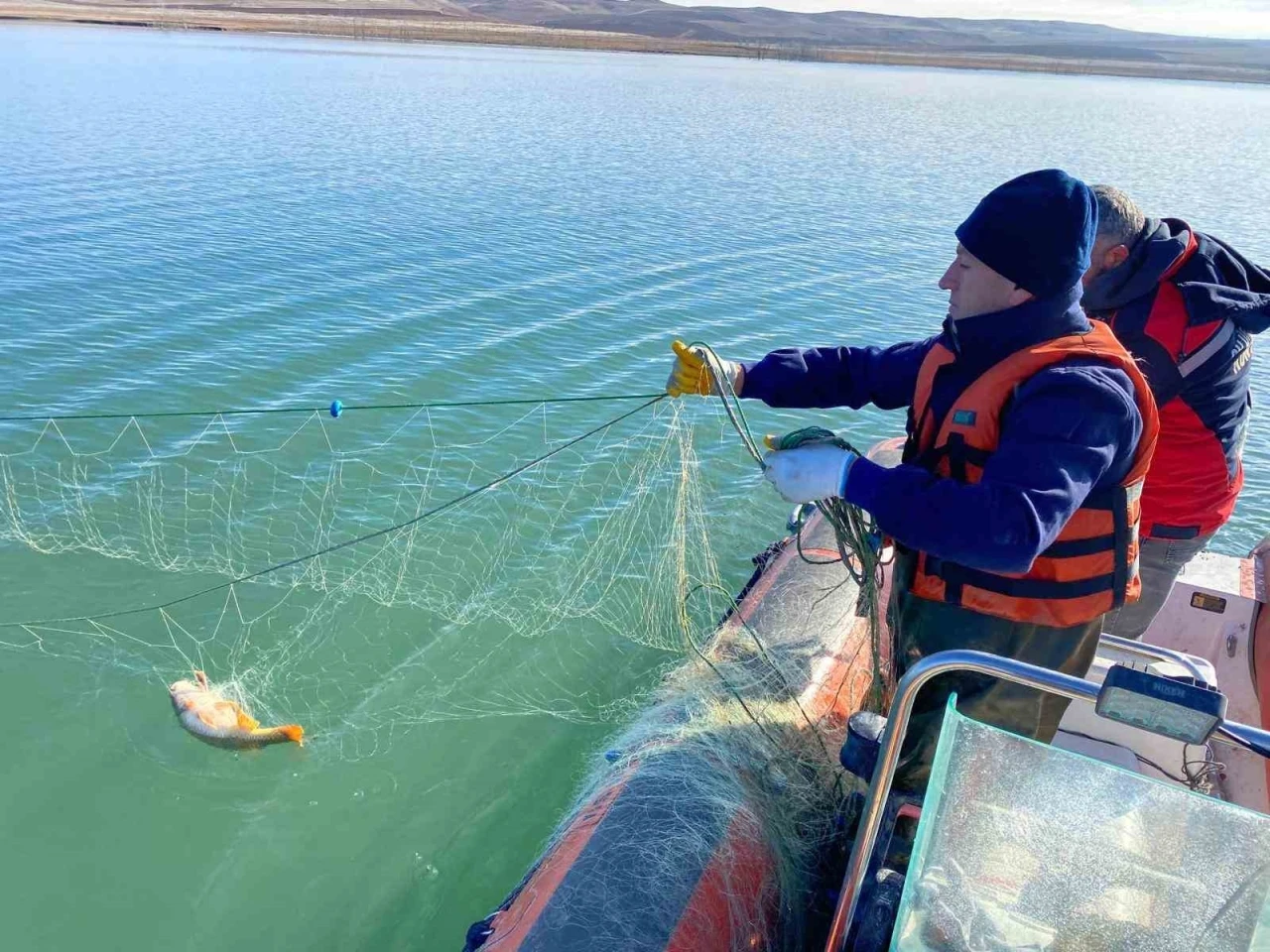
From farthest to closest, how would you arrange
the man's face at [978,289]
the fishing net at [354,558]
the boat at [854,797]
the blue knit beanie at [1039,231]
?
1. the fishing net at [354,558]
2. the man's face at [978,289]
3. the blue knit beanie at [1039,231]
4. the boat at [854,797]

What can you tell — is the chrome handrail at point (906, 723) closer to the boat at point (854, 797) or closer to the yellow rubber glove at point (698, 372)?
the boat at point (854, 797)

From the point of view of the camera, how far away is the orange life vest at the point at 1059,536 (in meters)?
2.22

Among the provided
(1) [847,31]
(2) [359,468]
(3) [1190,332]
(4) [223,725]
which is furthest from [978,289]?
(1) [847,31]

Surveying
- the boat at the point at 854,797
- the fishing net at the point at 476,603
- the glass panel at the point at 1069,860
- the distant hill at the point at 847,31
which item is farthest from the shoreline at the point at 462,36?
the glass panel at the point at 1069,860

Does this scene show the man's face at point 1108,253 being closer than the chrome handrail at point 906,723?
No

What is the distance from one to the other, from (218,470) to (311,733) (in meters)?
2.85

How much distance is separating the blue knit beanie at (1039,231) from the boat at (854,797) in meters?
0.91

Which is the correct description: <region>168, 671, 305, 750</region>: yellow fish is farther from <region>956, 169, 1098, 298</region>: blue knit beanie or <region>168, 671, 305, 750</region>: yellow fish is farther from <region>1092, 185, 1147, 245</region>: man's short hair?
<region>1092, 185, 1147, 245</region>: man's short hair

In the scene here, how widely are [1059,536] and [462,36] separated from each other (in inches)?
3063

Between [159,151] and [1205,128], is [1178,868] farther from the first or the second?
[1205,128]

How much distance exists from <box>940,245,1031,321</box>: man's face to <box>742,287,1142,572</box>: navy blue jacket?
3 cm

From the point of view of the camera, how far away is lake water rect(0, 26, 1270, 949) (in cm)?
427

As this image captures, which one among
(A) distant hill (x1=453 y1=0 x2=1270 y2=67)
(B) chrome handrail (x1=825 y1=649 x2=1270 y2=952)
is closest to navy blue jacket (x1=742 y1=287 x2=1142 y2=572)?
(B) chrome handrail (x1=825 y1=649 x2=1270 y2=952)

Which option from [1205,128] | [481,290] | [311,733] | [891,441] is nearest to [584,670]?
[311,733]
